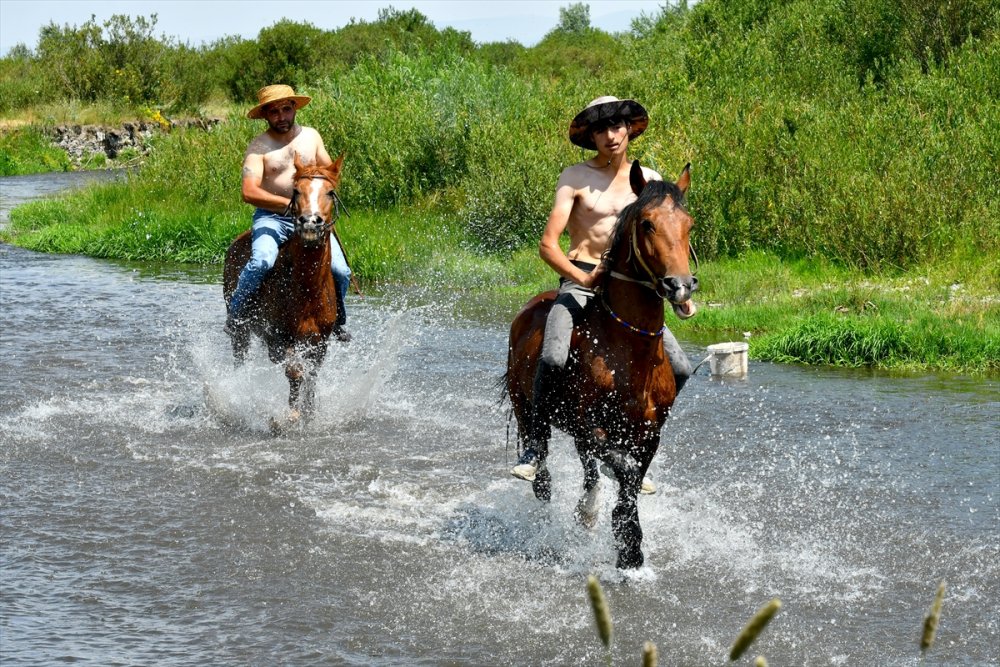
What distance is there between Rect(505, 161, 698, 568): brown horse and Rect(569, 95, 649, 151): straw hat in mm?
622

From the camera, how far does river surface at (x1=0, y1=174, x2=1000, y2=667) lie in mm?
6363

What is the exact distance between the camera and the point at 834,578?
23.5 ft

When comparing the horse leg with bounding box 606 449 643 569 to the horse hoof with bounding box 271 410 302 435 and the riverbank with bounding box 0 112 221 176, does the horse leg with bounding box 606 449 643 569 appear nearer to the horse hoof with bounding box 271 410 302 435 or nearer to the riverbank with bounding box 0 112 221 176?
the horse hoof with bounding box 271 410 302 435

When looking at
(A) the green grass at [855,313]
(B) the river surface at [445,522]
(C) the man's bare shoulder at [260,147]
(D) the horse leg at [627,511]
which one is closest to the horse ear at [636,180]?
(D) the horse leg at [627,511]

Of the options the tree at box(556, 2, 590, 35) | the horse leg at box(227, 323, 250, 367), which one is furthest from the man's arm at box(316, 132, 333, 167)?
the tree at box(556, 2, 590, 35)

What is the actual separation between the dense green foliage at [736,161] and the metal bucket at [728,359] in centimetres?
93

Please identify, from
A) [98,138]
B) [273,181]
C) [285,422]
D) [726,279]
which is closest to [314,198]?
[273,181]

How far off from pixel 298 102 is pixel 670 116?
10.6 metres

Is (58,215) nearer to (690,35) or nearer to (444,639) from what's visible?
(690,35)

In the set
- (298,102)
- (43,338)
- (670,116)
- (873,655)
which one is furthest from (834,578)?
(670,116)

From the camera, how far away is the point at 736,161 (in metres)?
17.6

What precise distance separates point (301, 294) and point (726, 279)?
7.36m

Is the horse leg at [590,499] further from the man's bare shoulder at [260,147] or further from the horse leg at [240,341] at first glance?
the man's bare shoulder at [260,147]

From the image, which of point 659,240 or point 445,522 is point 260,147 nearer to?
point 445,522
